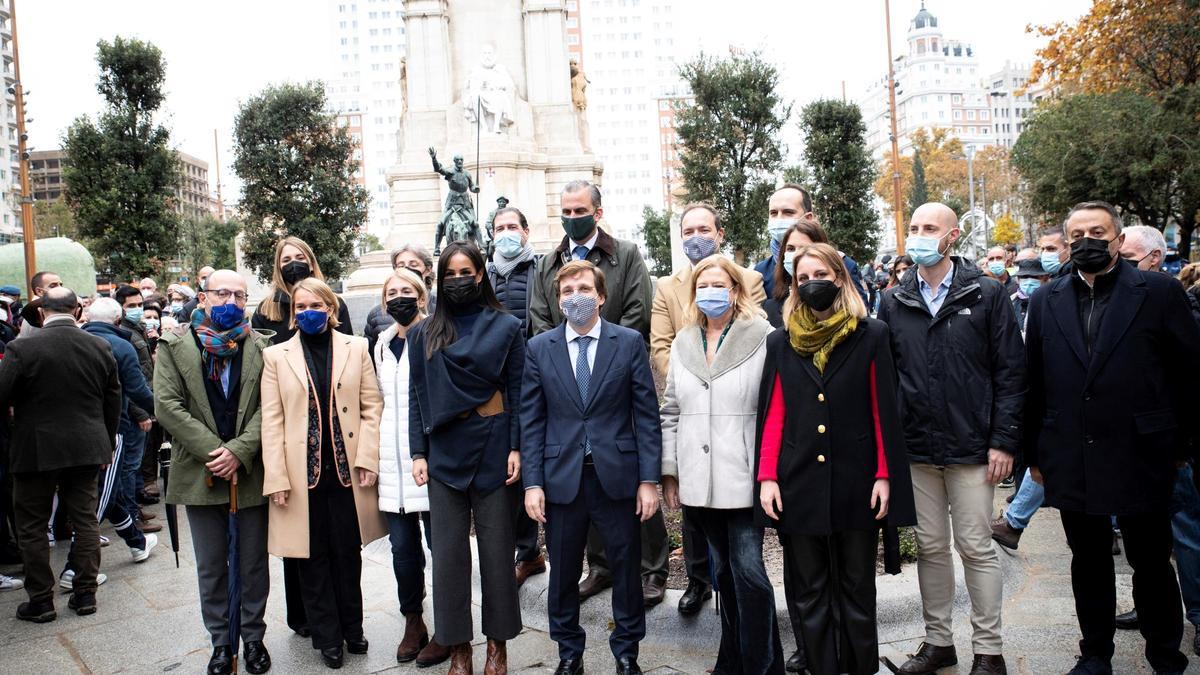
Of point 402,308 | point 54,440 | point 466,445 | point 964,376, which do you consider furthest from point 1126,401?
point 54,440

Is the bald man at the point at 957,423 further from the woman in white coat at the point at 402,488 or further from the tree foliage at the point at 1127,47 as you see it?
the tree foliage at the point at 1127,47

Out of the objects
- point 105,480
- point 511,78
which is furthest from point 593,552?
point 511,78

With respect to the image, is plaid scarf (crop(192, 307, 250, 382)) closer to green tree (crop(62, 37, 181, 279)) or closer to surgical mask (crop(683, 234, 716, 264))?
surgical mask (crop(683, 234, 716, 264))

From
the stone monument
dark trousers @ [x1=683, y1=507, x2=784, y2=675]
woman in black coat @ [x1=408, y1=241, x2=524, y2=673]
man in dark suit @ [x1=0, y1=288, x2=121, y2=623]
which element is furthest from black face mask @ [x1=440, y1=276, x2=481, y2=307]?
the stone monument

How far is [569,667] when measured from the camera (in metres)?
4.39

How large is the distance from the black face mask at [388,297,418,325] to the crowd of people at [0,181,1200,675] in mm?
21

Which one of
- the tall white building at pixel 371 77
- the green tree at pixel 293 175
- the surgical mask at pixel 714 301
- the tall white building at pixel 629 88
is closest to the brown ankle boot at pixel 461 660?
the surgical mask at pixel 714 301

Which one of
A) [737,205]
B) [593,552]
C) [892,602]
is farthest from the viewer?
[737,205]

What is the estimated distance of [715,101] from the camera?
31891mm

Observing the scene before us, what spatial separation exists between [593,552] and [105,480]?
4241 mm

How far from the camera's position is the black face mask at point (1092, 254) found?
4117 mm

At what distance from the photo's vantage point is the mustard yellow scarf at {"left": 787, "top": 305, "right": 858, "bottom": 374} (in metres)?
3.94

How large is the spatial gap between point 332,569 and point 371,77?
10494cm

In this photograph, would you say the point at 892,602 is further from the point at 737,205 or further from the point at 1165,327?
the point at 737,205
